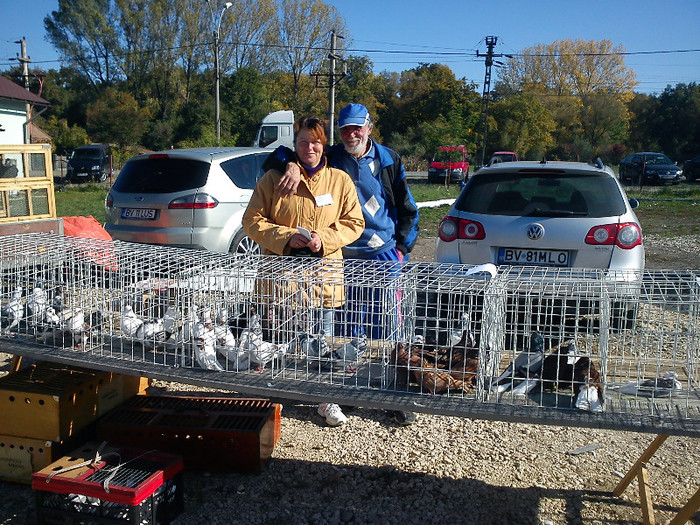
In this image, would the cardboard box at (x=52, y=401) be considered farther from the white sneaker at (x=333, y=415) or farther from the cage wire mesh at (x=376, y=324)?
the white sneaker at (x=333, y=415)

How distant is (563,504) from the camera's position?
3150 millimetres

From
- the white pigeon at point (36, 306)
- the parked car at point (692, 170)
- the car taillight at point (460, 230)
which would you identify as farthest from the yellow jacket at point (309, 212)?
the parked car at point (692, 170)

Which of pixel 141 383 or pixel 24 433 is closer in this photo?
pixel 24 433

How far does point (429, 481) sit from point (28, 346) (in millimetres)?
2216

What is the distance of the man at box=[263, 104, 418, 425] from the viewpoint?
147 inches

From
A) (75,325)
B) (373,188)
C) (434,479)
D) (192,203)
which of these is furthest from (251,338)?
(192,203)

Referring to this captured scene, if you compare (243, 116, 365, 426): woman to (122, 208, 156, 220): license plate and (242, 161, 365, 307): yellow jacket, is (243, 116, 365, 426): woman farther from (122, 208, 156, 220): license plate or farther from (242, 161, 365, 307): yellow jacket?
(122, 208, 156, 220): license plate

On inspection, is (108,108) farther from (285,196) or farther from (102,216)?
(285,196)

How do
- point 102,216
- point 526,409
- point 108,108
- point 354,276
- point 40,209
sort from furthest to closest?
point 108,108 < point 102,216 < point 40,209 < point 354,276 < point 526,409

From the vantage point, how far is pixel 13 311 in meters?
3.41

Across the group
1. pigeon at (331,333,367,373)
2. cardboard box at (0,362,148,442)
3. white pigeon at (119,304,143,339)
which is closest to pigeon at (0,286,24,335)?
cardboard box at (0,362,148,442)

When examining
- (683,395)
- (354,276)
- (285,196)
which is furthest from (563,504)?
(285,196)

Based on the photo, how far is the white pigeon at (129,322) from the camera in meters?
3.17

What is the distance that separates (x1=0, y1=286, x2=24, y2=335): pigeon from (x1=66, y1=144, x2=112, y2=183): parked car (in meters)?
24.4
